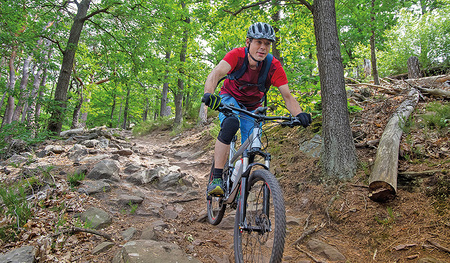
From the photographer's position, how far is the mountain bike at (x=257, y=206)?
2.12 metres

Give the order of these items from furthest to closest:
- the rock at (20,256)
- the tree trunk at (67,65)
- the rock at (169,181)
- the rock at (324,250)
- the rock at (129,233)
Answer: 1. the tree trunk at (67,65)
2. the rock at (169,181)
3. the rock at (129,233)
4. the rock at (324,250)
5. the rock at (20,256)

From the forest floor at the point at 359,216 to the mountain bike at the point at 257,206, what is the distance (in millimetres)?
609

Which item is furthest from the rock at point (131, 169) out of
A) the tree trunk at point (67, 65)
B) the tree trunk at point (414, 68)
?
the tree trunk at point (414, 68)

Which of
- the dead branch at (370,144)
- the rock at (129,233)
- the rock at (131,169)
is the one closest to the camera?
the rock at (129,233)

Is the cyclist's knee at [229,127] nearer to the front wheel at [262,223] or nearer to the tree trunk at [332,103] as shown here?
the front wheel at [262,223]

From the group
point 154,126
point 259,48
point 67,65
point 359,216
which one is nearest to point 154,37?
point 67,65

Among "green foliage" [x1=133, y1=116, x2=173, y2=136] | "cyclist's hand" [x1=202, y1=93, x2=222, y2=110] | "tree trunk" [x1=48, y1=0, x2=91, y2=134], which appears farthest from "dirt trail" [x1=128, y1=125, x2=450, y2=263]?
"green foliage" [x1=133, y1=116, x2=173, y2=136]

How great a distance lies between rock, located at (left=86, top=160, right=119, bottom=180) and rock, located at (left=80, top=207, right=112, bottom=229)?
1.60 meters

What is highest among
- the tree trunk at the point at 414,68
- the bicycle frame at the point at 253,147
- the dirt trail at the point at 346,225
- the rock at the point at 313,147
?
the tree trunk at the point at 414,68

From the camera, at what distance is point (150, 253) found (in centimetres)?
247

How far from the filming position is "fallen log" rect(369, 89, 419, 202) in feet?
10.3

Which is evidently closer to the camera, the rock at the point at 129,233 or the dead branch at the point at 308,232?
the rock at the point at 129,233

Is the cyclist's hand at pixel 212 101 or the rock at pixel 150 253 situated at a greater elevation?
the cyclist's hand at pixel 212 101

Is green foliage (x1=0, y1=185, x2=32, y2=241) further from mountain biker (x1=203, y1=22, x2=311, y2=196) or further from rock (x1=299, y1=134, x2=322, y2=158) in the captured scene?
rock (x1=299, y1=134, x2=322, y2=158)
